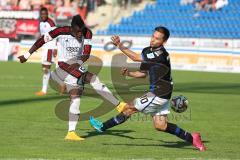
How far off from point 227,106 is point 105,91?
5.88 metres

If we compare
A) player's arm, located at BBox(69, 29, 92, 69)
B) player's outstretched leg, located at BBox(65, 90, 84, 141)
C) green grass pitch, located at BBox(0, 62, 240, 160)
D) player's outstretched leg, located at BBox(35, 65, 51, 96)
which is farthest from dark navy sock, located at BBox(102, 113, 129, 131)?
player's outstretched leg, located at BBox(35, 65, 51, 96)

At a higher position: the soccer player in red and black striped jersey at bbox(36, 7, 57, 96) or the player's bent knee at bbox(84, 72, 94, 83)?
the player's bent knee at bbox(84, 72, 94, 83)

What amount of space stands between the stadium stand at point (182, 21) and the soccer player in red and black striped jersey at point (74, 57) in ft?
78.6

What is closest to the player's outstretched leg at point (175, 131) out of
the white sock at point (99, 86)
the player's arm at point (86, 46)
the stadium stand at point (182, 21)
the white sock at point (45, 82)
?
the white sock at point (99, 86)

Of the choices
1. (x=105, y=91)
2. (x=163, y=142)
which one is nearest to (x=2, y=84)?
(x=105, y=91)

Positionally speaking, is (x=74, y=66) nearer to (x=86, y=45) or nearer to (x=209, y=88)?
(x=86, y=45)

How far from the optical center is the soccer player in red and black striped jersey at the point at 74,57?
1111 cm

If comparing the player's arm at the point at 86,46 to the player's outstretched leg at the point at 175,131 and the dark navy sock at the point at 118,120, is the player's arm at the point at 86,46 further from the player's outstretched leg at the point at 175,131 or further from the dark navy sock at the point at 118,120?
the player's outstretched leg at the point at 175,131

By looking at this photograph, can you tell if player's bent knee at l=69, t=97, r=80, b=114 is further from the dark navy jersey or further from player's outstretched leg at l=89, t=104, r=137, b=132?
the dark navy jersey

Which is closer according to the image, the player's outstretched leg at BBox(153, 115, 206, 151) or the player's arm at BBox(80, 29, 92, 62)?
the player's outstretched leg at BBox(153, 115, 206, 151)

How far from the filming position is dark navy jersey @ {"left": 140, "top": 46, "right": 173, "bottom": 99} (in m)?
9.95

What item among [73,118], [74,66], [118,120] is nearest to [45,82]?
[74,66]

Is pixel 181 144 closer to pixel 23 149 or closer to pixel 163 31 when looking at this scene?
pixel 163 31

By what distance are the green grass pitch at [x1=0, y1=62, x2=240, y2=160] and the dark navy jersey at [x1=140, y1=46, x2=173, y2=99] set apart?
957mm
